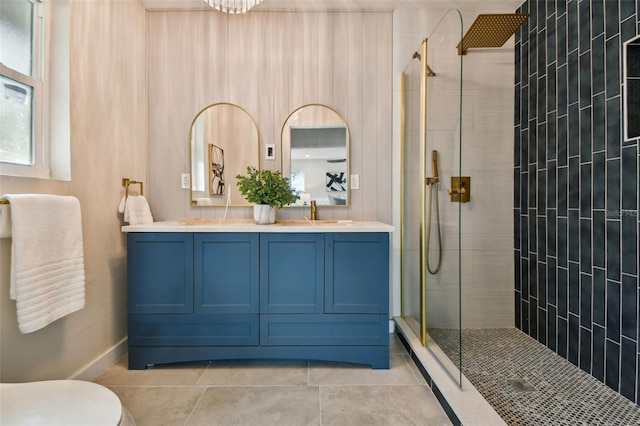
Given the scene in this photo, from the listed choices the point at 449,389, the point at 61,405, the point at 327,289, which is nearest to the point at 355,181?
the point at 327,289

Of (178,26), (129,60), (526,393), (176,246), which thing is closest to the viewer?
(526,393)

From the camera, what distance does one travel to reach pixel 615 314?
1.62 metres

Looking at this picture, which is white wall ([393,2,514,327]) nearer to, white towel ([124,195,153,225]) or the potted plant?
the potted plant

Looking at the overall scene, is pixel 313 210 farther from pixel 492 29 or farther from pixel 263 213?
pixel 492 29

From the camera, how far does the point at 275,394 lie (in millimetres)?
1660

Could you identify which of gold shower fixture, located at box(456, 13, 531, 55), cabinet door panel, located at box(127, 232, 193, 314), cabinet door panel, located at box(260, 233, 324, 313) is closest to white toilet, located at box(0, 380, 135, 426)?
cabinet door panel, located at box(127, 232, 193, 314)

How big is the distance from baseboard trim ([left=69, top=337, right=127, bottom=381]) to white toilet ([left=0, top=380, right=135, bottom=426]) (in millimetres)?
839

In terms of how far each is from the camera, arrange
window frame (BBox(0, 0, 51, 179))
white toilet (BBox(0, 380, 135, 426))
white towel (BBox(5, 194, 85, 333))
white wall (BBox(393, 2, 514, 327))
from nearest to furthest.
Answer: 1. white toilet (BBox(0, 380, 135, 426))
2. white towel (BBox(5, 194, 85, 333))
3. window frame (BBox(0, 0, 51, 179))
4. white wall (BBox(393, 2, 514, 327))

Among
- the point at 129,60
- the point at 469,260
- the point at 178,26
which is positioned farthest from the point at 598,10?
the point at 129,60

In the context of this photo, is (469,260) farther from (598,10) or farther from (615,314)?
(598,10)

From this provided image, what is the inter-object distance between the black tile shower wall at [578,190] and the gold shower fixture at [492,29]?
0.20 meters

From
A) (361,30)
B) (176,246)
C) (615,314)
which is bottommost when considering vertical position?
(615,314)

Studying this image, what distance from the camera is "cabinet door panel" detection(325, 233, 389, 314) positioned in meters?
1.87

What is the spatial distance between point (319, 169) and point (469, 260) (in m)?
1.28
